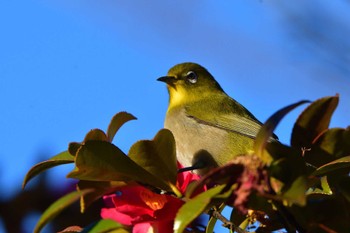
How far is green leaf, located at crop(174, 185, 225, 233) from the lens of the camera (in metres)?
1.25

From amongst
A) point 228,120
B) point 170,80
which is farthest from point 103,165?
point 170,80

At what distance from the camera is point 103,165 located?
1.50 meters

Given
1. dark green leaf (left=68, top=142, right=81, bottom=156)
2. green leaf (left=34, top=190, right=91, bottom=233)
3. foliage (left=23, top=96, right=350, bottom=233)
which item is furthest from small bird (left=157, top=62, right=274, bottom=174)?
green leaf (left=34, top=190, right=91, bottom=233)

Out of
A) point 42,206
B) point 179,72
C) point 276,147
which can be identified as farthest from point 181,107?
point 276,147

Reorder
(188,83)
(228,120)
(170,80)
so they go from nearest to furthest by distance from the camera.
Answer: (228,120)
(170,80)
(188,83)

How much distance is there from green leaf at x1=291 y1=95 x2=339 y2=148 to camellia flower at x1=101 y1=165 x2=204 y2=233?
0.35 m

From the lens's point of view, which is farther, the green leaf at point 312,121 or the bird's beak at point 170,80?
the bird's beak at point 170,80

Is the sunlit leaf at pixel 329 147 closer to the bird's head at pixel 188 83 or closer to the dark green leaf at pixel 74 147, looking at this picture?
the dark green leaf at pixel 74 147

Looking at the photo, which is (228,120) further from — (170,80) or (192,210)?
(192,210)

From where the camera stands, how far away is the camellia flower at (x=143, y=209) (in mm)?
1629

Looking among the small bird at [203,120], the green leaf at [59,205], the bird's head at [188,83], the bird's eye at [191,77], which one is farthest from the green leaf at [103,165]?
the bird's eye at [191,77]

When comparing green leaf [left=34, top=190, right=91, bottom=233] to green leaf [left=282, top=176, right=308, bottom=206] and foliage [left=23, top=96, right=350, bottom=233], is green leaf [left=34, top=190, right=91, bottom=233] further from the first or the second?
green leaf [left=282, top=176, right=308, bottom=206]

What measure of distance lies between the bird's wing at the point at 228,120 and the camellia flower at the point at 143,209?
2120 millimetres

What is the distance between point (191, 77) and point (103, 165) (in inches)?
137
